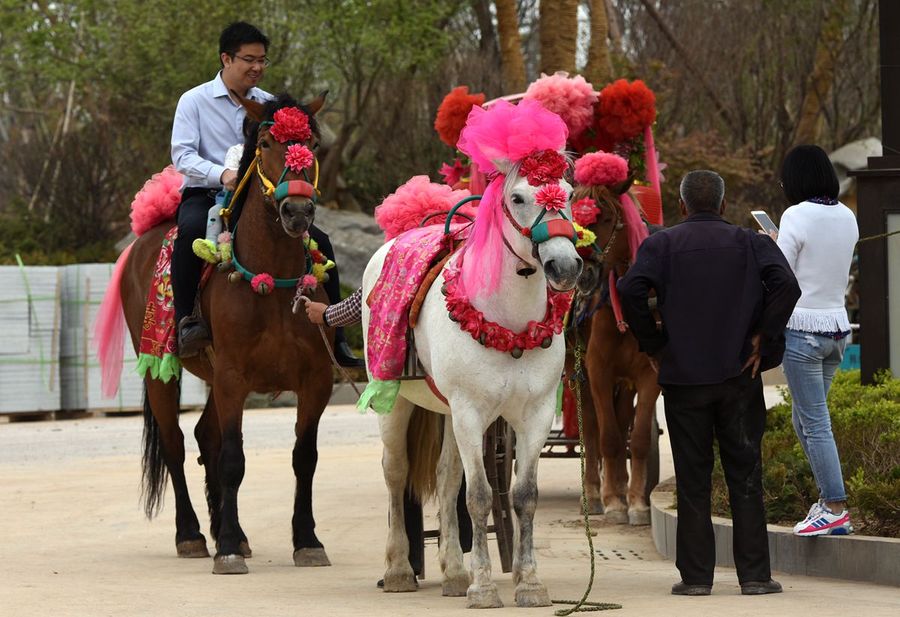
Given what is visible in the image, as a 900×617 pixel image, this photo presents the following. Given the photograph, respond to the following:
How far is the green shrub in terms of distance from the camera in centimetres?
831

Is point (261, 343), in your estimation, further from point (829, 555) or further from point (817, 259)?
point (829, 555)

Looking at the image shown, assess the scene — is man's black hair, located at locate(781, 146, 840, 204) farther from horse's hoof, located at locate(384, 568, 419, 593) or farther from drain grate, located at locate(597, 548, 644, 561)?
horse's hoof, located at locate(384, 568, 419, 593)

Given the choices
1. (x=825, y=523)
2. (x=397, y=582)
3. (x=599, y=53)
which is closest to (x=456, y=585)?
(x=397, y=582)

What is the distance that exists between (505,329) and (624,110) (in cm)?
421

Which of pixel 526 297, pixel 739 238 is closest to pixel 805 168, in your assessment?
pixel 739 238

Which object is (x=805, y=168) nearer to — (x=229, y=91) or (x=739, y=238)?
(x=739, y=238)

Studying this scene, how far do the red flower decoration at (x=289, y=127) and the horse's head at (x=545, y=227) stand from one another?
6.98ft

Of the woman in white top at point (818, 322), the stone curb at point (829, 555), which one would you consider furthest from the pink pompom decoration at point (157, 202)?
the woman in white top at point (818, 322)

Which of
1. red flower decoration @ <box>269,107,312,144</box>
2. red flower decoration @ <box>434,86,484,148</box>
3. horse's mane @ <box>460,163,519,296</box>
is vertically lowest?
horse's mane @ <box>460,163,519,296</box>

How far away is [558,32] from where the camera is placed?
22047 mm

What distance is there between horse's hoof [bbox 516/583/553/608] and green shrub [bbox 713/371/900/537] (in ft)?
6.42

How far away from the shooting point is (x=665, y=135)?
3241 centimetres

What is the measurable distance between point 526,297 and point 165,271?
362 cm

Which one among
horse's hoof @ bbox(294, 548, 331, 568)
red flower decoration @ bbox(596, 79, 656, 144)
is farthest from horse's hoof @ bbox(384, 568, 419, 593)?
red flower decoration @ bbox(596, 79, 656, 144)
